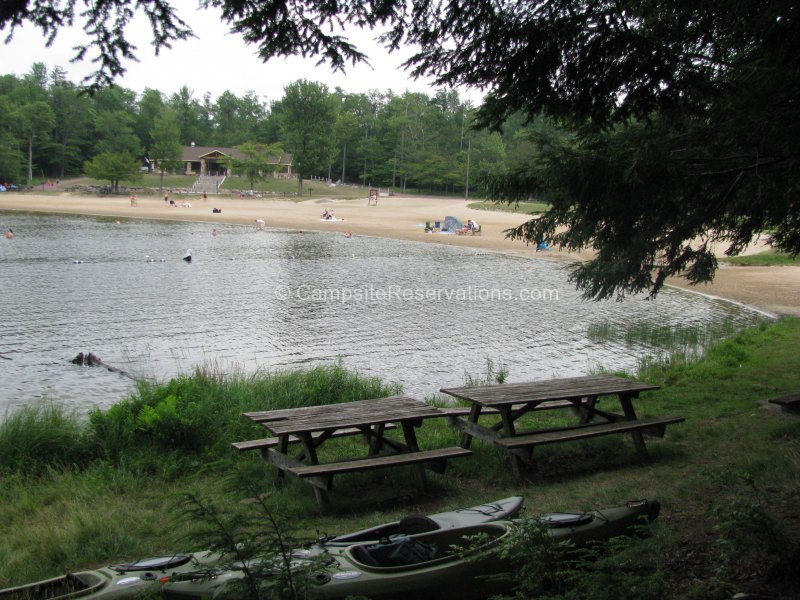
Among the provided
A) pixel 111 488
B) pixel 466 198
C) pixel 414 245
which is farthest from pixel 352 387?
pixel 466 198

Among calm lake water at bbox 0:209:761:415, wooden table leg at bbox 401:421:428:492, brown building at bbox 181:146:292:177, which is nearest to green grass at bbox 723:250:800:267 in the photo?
calm lake water at bbox 0:209:761:415

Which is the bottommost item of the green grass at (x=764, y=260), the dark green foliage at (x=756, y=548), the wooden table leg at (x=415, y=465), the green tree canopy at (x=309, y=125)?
the wooden table leg at (x=415, y=465)

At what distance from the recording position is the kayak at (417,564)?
11.8 ft

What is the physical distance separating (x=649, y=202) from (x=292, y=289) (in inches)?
699

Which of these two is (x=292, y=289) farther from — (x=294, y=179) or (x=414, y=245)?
(x=294, y=179)

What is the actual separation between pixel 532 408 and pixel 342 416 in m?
2.08

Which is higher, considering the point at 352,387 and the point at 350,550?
the point at 350,550

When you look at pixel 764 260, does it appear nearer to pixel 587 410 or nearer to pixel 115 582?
pixel 587 410

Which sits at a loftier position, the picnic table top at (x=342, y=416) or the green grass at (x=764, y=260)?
the green grass at (x=764, y=260)

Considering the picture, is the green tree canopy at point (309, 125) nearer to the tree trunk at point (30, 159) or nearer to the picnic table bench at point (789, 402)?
the tree trunk at point (30, 159)

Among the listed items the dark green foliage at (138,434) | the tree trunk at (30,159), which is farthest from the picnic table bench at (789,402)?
the tree trunk at (30,159)

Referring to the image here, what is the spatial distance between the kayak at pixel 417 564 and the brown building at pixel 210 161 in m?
94.5

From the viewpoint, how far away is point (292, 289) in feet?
78.4

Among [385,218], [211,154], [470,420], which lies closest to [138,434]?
[470,420]
